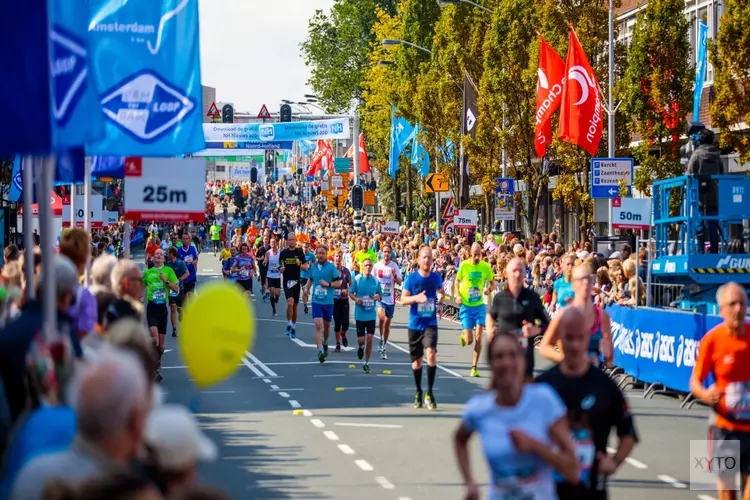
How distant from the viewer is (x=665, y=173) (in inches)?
1214

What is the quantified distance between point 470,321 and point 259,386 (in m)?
3.17

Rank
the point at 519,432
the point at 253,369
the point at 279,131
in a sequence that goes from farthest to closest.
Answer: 1. the point at 279,131
2. the point at 253,369
3. the point at 519,432

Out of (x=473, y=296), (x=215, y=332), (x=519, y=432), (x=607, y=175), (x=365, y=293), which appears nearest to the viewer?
(x=215, y=332)

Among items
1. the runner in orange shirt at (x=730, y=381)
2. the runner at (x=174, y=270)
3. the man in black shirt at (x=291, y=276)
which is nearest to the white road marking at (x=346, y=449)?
the runner in orange shirt at (x=730, y=381)

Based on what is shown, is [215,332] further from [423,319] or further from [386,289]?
[386,289]

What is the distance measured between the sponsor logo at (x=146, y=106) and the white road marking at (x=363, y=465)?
11.7 ft

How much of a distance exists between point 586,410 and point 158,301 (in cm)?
1371

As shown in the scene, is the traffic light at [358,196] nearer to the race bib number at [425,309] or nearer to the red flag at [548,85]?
the red flag at [548,85]

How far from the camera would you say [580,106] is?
29.5m

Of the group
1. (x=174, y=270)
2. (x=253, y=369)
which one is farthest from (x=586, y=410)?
(x=174, y=270)

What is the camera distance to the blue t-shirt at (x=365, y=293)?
21.0m

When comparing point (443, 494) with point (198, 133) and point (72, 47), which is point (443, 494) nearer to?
point (198, 133)

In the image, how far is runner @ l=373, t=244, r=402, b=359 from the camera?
2189 centimetres

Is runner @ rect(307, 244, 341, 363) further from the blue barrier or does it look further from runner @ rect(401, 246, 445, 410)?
runner @ rect(401, 246, 445, 410)
